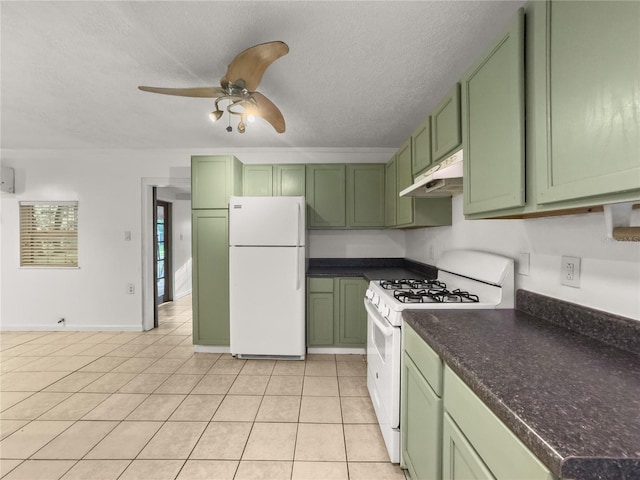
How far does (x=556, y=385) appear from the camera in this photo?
30.4 inches

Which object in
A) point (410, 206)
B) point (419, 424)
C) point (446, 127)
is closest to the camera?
point (419, 424)

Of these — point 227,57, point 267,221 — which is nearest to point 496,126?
point 227,57

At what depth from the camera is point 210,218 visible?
312 cm

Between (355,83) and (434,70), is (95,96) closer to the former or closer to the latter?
(355,83)

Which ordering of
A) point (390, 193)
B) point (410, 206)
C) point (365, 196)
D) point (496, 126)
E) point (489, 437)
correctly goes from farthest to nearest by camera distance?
point (365, 196) → point (390, 193) → point (410, 206) → point (496, 126) → point (489, 437)

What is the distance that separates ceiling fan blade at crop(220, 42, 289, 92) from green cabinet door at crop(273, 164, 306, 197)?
1.56 metres

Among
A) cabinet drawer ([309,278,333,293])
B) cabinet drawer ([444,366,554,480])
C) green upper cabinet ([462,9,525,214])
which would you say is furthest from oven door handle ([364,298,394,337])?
cabinet drawer ([309,278,333,293])

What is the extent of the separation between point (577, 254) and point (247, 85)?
190cm

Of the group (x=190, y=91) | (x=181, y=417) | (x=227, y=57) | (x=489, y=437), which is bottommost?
(x=181, y=417)

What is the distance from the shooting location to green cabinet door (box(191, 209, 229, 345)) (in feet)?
10.2

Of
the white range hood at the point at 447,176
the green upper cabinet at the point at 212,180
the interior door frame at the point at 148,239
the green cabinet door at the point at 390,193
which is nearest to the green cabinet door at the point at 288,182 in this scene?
the green upper cabinet at the point at 212,180

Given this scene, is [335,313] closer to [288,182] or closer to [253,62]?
[288,182]

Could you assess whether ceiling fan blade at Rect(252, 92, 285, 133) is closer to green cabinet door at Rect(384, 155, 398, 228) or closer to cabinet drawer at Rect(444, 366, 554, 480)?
green cabinet door at Rect(384, 155, 398, 228)

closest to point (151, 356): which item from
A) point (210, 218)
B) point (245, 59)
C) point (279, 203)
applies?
point (210, 218)
